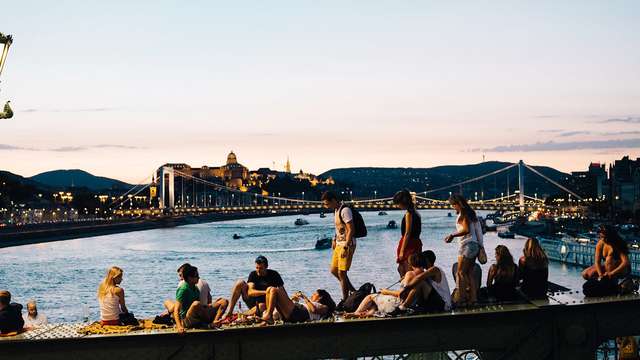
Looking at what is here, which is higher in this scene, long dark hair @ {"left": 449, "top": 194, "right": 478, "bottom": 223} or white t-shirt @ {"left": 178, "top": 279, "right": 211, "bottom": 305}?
long dark hair @ {"left": 449, "top": 194, "right": 478, "bottom": 223}

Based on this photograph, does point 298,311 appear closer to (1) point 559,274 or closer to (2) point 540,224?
(1) point 559,274

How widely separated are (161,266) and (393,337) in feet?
170

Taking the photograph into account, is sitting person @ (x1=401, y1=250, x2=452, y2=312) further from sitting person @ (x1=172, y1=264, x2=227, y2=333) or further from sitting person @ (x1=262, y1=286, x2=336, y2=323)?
sitting person @ (x1=172, y1=264, x2=227, y2=333)

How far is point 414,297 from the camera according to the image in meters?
7.66

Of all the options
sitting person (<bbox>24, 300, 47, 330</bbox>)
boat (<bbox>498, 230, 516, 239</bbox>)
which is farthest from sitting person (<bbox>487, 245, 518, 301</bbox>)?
boat (<bbox>498, 230, 516, 239</bbox>)

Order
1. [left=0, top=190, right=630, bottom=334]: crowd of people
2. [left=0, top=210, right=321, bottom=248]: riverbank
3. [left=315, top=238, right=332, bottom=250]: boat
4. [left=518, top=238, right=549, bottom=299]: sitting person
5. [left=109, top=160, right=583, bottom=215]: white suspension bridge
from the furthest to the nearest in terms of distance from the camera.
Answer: [left=109, top=160, right=583, bottom=215]: white suspension bridge, [left=0, top=210, right=321, bottom=248]: riverbank, [left=315, top=238, right=332, bottom=250]: boat, [left=518, top=238, right=549, bottom=299]: sitting person, [left=0, top=190, right=630, bottom=334]: crowd of people

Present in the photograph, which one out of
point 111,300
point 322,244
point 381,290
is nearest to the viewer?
point 111,300

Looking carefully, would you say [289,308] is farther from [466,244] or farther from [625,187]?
[625,187]

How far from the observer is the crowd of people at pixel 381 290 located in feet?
24.7

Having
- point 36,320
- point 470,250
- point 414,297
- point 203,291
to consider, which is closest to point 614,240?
point 470,250

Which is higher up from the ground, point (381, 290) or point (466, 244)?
point (466, 244)

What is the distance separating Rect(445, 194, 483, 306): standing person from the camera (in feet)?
27.9

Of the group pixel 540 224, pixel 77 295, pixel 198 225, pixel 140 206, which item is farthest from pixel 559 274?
pixel 140 206

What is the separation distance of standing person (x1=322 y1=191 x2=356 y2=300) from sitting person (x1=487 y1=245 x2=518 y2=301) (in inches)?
53.6
